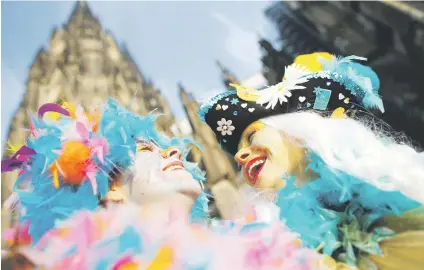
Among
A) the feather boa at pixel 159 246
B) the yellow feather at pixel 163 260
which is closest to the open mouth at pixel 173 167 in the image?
the feather boa at pixel 159 246

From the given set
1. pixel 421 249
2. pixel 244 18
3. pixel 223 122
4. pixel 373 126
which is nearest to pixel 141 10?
pixel 244 18

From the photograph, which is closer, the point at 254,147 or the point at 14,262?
the point at 14,262

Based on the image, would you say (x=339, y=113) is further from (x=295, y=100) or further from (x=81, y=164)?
(x=81, y=164)

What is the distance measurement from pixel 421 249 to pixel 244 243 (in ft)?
1.09

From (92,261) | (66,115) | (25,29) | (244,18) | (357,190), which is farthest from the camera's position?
(244,18)

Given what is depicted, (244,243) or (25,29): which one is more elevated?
(25,29)

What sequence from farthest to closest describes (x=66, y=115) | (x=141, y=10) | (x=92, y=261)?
(x=141, y=10)
(x=66, y=115)
(x=92, y=261)

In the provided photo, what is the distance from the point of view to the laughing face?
1.04 meters

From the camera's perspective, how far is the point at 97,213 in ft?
3.01

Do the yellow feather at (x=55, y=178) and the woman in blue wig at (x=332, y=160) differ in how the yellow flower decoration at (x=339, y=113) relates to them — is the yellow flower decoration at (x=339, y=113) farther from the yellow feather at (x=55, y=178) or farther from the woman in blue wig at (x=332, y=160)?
the yellow feather at (x=55, y=178)

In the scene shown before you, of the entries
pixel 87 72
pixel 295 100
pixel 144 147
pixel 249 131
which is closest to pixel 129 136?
pixel 144 147

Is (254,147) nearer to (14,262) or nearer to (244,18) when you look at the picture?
(14,262)

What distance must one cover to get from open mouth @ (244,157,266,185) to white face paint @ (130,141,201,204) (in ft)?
0.41

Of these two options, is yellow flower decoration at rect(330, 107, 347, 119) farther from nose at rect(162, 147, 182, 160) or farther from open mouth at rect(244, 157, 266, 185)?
nose at rect(162, 147, 182, 160)
